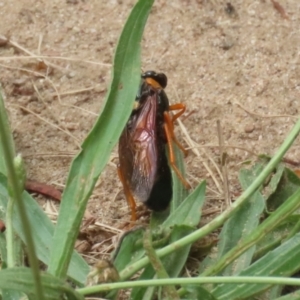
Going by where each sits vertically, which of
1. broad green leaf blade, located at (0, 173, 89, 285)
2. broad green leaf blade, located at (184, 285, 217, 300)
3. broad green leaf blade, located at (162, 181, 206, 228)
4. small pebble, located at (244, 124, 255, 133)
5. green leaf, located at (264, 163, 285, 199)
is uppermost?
green leaf, located at (264, 163, 285, 199)

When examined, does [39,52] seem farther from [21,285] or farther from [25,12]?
[21,285]

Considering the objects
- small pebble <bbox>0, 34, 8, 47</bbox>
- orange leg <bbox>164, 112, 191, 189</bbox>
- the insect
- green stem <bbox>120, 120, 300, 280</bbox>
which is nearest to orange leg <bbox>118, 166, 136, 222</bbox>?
the insect

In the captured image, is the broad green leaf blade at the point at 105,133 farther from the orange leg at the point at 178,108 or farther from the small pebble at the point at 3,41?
the small pebble at the point at 3,41

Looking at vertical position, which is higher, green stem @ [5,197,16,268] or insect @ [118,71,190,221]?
insect @ [118,71,190,221]

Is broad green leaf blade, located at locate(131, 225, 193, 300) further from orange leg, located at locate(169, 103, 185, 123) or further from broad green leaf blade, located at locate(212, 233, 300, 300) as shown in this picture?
orange leg, located at locate(169, 103, 185, 123)

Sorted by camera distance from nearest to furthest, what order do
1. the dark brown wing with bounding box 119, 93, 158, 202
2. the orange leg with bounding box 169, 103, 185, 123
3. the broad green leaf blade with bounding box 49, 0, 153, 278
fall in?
the broad green leaf blade with bounding box 49, 0, 153, 278, the dark brown wing with bounding box 119, 93, 158, 202, the orange leg with bounding box 169, 103, 185, 123

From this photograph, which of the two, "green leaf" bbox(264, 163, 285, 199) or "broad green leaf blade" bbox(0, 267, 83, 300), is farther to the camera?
"green leaf" bbox(264, 163, 285, 199)

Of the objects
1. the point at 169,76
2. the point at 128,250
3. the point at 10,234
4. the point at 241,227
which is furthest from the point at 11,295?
the point at 169,76
